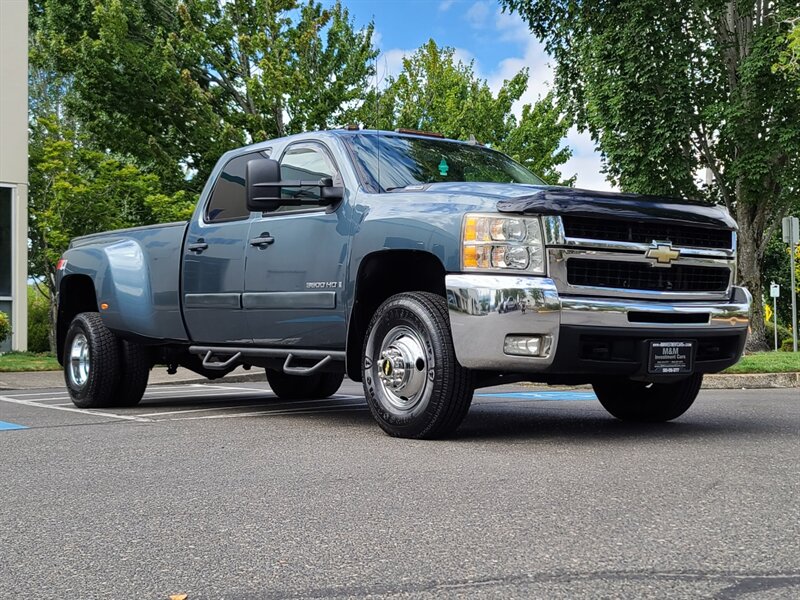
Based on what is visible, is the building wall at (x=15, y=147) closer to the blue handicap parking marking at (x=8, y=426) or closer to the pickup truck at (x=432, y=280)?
the pickup truck at (x=432, y=280)

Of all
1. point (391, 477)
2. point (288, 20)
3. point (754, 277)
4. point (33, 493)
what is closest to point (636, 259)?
point (391, 477)

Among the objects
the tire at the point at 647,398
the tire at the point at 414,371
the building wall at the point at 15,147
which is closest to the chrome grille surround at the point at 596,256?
the tire at the point at 414,371

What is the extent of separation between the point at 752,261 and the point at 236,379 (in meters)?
13.1

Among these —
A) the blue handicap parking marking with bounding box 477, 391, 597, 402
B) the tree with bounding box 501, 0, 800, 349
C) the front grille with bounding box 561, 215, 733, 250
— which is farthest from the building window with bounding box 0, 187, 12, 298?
the front grille with bounding box 561, 215, 733, 250

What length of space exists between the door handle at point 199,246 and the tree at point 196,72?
1573 cm

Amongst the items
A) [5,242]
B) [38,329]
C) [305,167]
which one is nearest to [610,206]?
[305,167]

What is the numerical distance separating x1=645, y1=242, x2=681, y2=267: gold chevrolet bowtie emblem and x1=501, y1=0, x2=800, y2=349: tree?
606 inches

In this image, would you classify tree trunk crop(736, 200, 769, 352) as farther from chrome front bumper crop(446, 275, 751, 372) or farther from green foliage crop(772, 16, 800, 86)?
chrome front bumper crop(446, 275, 751, 372)

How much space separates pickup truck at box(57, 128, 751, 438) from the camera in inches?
233

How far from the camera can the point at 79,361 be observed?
949 cm

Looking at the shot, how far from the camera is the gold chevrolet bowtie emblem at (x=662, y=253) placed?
20.5 feet

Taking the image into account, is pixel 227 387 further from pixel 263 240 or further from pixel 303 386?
pixel 263 240

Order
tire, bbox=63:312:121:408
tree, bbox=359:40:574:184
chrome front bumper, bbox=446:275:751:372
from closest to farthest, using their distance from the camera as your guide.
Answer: chrome front bumper, bbox=446:275:751:372 → tire, bbox=63:312:121:408 → tree, bbox=359:40:574:184

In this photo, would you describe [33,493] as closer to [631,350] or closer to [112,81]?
[631,350]
